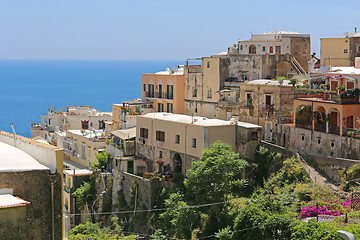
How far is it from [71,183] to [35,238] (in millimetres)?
29044

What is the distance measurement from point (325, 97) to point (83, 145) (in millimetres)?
23880

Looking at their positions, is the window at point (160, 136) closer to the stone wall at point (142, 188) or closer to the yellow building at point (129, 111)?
the stone wall at point (142, 188)

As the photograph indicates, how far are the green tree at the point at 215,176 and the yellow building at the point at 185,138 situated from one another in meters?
2.93

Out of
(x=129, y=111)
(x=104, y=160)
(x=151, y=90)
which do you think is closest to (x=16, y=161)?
(x=104, y=160)

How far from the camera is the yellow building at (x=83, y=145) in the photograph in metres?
51.7

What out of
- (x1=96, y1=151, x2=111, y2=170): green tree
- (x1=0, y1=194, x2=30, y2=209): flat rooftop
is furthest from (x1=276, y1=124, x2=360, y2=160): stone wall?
(x1=0, y1=194, x2=30, y2=209): flat rooftop

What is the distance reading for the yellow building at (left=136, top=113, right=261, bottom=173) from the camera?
3991 cm

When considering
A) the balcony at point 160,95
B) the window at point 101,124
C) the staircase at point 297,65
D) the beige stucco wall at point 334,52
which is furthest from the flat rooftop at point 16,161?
the window at point 101,124

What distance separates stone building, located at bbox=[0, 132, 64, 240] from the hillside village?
31 centimetres

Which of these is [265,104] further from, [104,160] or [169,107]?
[104,160]

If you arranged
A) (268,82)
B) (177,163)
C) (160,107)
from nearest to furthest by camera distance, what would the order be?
(177,163), (268,82), (160,107)

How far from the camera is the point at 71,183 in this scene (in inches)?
1879

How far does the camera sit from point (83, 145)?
53.2 metres

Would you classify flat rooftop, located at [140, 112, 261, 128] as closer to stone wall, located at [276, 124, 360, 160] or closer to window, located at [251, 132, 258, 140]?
window, located at [251, 132, 258, 140]
